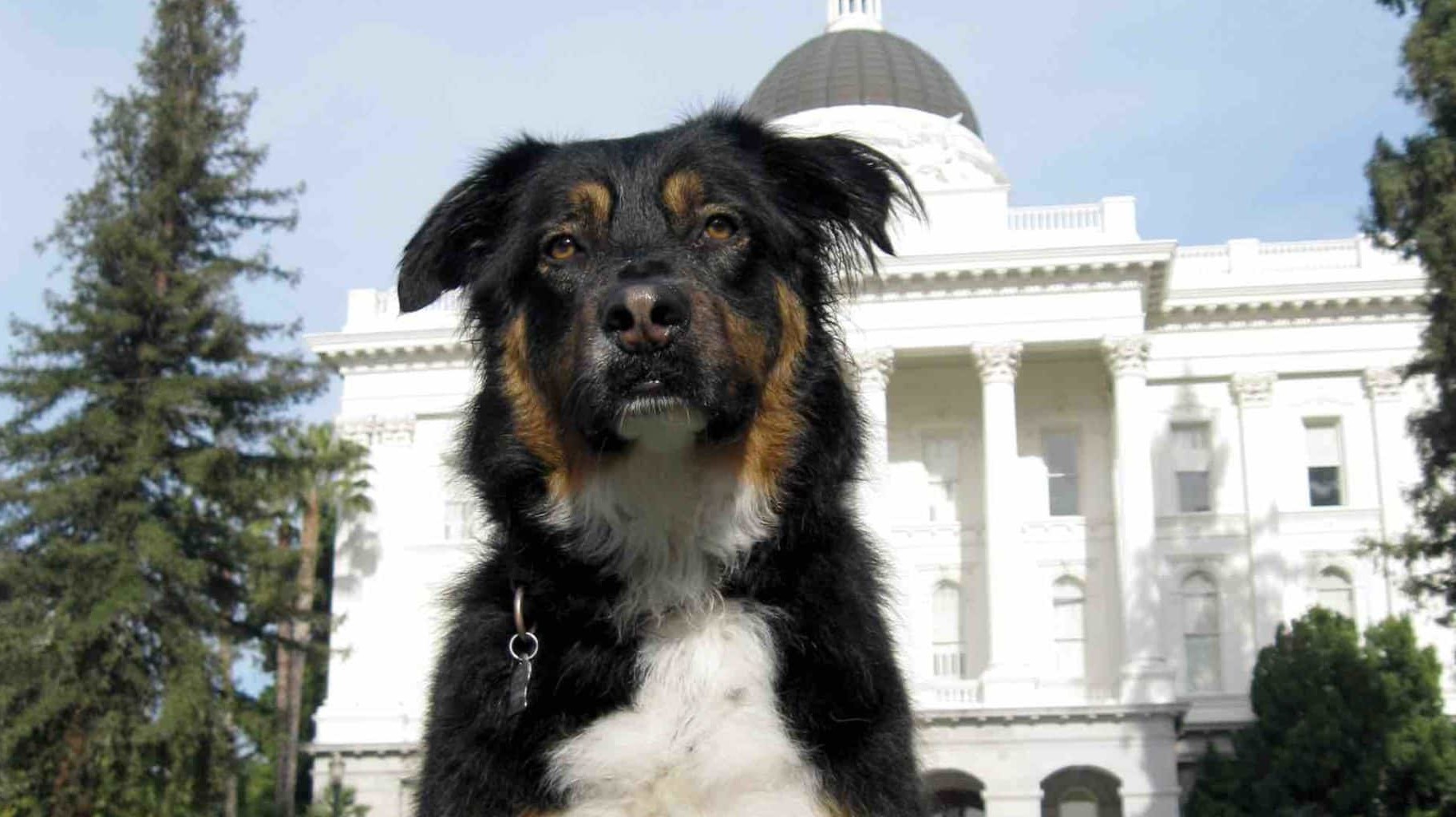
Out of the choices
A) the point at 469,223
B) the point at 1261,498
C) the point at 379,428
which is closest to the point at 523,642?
the point at 469,223

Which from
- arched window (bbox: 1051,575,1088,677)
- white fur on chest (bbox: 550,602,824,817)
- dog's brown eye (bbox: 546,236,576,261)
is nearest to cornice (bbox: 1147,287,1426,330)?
arched window (bbox: 1051,575,1088,677)

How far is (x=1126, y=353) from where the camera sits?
134ft

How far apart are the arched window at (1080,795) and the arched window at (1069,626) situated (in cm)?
253

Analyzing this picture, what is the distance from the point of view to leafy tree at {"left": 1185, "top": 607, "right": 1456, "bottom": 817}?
26.8m

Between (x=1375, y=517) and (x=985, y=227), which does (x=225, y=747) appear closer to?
(x=985, y=227)

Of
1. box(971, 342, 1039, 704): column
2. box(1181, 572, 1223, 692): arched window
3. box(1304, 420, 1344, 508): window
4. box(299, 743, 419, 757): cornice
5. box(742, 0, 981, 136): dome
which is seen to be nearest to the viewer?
box(971, 342, 1039, 704): column

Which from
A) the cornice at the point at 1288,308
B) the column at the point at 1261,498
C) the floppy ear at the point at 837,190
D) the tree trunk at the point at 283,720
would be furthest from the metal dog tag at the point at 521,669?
the cornice at the point at 1288,308

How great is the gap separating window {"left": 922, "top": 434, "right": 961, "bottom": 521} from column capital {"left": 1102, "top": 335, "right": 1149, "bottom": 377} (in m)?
4.86

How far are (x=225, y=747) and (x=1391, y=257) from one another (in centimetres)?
3221

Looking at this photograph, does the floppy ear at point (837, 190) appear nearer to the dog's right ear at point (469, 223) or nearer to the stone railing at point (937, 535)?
the dog's right ear at point (469, 223)

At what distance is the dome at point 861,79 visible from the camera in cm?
5278

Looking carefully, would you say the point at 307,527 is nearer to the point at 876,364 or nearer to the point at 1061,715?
the point at 876,364

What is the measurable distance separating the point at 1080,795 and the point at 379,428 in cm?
2002

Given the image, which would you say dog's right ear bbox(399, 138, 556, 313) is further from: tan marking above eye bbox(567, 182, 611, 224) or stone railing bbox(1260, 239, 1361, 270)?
stone railing bbox(1260, 239, 1361, 270)
